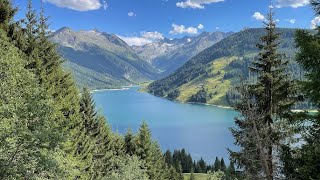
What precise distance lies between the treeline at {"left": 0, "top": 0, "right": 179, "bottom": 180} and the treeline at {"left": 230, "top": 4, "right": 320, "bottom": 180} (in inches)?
371

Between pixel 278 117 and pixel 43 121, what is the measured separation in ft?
42.9

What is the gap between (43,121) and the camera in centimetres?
1683

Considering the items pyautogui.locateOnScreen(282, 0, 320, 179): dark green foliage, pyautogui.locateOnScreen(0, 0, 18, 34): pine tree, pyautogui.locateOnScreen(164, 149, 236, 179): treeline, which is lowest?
pyautogui.locateOnScreen(164, 149, 236, 179): treeline

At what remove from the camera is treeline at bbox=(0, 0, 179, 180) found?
15.1m

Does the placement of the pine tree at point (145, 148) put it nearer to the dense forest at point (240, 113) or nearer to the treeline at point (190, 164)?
the dense forest at point (240, 113)

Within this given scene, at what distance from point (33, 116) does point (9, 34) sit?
1545 centimetres

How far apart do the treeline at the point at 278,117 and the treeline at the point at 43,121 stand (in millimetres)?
9426

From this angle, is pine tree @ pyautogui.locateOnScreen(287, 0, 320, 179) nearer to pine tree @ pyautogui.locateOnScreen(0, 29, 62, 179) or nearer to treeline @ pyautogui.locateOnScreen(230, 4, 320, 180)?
treeline @ pyautogui.locateOnScreen(230, 4, 320, 180)

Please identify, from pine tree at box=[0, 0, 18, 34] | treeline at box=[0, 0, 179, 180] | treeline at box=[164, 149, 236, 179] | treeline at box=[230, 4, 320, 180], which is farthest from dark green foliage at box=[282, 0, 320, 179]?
treeline at box=[164, 149, 236, 179]

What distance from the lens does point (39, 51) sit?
31.6 m

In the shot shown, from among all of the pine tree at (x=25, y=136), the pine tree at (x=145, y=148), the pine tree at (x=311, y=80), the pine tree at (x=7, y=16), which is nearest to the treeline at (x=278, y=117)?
the pine tree at (x=311, y=80)

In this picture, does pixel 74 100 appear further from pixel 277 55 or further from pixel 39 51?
pixel 277 55

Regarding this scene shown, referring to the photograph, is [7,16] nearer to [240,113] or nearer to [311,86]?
[240,113]

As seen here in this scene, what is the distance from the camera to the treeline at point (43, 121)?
15.1 m
